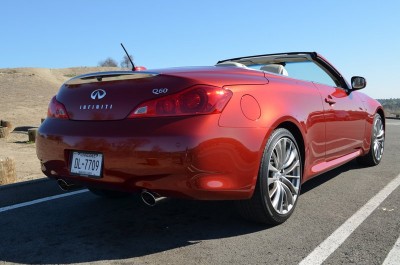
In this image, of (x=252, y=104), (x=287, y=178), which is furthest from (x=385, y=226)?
(x=252, y=104)

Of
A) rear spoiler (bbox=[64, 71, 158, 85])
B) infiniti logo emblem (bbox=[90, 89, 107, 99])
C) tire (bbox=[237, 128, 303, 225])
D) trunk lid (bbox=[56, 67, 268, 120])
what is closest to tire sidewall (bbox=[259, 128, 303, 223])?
tire (bbox=[237, 128, 303, 225])

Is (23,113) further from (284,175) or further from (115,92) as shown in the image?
(284,175)

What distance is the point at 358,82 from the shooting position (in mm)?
5160

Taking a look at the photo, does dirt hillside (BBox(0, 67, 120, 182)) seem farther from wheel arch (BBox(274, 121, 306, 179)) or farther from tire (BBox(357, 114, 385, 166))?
tire (BBox(357, 114, 385, 166))

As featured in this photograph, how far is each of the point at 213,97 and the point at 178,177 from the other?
0.59m

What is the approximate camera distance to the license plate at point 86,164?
2.98 meters

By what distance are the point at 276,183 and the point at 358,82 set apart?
2.42m

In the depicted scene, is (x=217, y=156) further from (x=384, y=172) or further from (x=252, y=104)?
(x=384, y=172)

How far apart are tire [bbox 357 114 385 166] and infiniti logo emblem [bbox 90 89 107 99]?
12.8 feet

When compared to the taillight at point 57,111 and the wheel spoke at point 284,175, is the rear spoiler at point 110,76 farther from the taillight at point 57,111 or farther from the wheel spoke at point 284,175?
the wheel spoke at point 284,175

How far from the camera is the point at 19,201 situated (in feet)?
14.2

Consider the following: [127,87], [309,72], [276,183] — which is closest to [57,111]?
[127,87]

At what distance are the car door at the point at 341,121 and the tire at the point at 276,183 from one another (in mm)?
736

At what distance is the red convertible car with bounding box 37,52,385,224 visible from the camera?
9.15 ft
